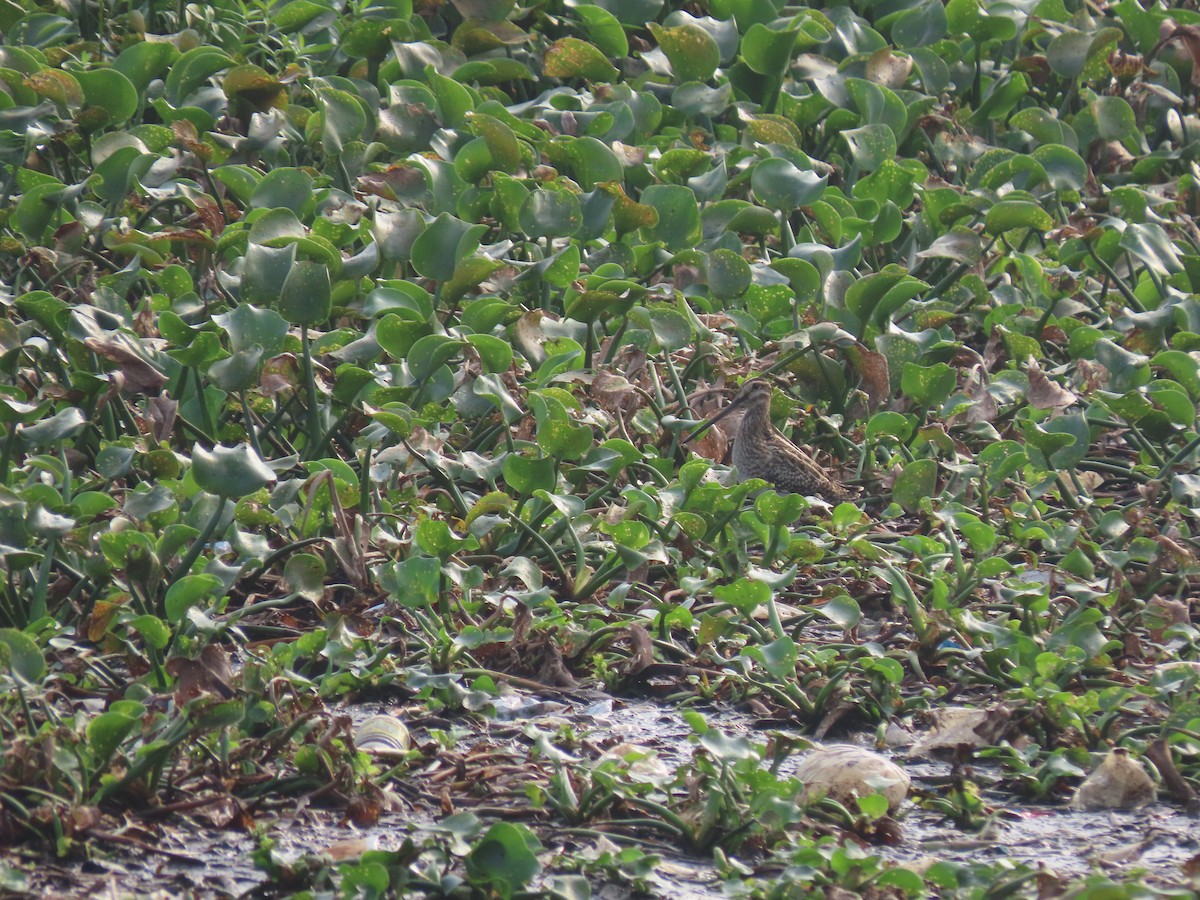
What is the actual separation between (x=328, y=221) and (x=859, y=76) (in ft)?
9.02

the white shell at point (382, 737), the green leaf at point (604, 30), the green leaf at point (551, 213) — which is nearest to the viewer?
the white shell at point (382, 737)

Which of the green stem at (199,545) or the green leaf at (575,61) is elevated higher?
the green leaf at (575,61)

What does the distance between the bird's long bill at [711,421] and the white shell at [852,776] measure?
62.0 inches

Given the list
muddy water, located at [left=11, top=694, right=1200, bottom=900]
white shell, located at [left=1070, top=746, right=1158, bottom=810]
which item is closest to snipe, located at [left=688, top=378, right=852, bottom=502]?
muddy water, located at [left=11, top=694, right=1200, bottom=900]

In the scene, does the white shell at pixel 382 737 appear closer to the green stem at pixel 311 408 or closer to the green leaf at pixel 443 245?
the green stem at pixel 311 408

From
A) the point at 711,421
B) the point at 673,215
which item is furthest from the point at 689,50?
the point at 711,421

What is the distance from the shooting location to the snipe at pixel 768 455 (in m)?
4.72

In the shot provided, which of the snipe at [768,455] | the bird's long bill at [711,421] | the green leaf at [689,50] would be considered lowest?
the snipe at [768,455]

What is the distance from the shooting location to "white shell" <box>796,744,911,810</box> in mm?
2795

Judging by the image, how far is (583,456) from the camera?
4086 millimetres

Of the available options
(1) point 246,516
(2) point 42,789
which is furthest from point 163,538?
(2) point 42,789

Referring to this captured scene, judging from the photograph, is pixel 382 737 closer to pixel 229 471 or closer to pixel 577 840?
pixel 577 840

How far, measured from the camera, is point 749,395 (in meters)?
4.75

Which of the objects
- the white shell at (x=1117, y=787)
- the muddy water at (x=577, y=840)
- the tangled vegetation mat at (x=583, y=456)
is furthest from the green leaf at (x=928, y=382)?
the white shell at (x=1117, y=787)
